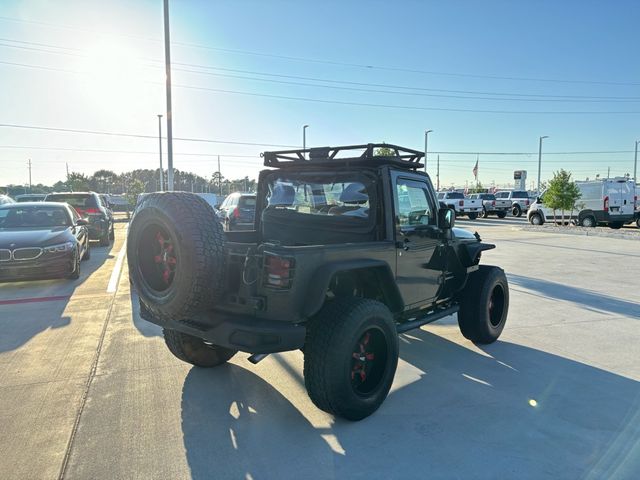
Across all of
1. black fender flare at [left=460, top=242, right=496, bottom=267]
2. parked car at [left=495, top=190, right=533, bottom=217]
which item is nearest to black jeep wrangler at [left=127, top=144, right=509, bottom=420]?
black fender flare at [left=460, top=242, right=496, bottom=267]

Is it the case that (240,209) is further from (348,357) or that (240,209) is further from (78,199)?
(348,357)

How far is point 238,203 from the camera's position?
12391 mm

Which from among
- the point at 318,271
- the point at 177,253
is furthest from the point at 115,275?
the point at 318,271

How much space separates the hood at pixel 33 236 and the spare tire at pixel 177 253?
520 cm

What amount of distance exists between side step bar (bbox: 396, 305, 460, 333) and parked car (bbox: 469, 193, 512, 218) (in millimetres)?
27892

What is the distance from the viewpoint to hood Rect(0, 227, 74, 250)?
7.24m

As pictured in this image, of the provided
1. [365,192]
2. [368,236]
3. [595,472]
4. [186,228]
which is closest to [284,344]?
[186,228]

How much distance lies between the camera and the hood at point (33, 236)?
7.24 metres

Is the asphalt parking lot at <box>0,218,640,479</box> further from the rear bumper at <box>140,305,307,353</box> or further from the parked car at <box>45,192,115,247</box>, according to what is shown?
the parked car at <box>45,192,115,247</box>

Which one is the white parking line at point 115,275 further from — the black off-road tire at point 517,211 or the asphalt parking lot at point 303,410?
the black off-road tire at point 517,211

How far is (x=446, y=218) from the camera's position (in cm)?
429

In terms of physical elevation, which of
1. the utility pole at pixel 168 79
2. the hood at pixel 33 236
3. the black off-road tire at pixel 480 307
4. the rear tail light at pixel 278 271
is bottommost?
the black off-road tire at pixel 480 307

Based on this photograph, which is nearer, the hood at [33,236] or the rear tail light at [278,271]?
the rear tail light at [278,271]

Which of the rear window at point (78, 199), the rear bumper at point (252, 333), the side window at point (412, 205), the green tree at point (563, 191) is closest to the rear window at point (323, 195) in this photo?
the side window at point (412, 205)
